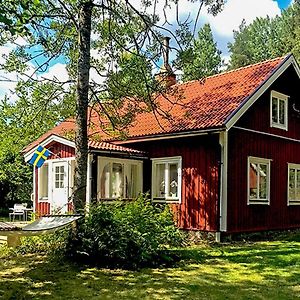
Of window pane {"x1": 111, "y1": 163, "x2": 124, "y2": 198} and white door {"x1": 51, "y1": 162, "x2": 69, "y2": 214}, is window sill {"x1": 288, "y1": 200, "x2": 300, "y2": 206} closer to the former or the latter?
window pane {"x1": 111, "y1": 163, "x2": 124, "y2": 198}

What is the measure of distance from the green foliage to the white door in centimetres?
3376

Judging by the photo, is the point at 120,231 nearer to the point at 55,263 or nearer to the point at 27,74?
the point at 55,263

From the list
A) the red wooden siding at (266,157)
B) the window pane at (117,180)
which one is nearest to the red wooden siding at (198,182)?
the red wooden siding at (266,157)

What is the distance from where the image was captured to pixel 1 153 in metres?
24.5

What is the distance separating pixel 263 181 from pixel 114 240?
742 centimetres

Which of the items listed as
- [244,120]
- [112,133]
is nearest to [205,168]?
[244,120]

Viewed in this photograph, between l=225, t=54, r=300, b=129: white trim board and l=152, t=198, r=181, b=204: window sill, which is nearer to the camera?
l=225, t=54, r=300, b=129: white trim board

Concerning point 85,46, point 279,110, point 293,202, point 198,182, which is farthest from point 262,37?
point 85,46

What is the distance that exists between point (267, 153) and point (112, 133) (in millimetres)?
5380

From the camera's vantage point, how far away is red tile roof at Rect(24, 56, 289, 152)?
43.3 ft

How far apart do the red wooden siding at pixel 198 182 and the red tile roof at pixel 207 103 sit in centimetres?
55

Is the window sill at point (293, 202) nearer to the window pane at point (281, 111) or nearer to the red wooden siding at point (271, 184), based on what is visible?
the red wooden siding at point (271, 184)

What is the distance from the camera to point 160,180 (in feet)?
49.4

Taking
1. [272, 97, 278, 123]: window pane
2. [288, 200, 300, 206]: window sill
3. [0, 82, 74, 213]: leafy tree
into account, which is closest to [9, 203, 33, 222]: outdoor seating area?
[0, 82, 74, 213]: leafy tree
